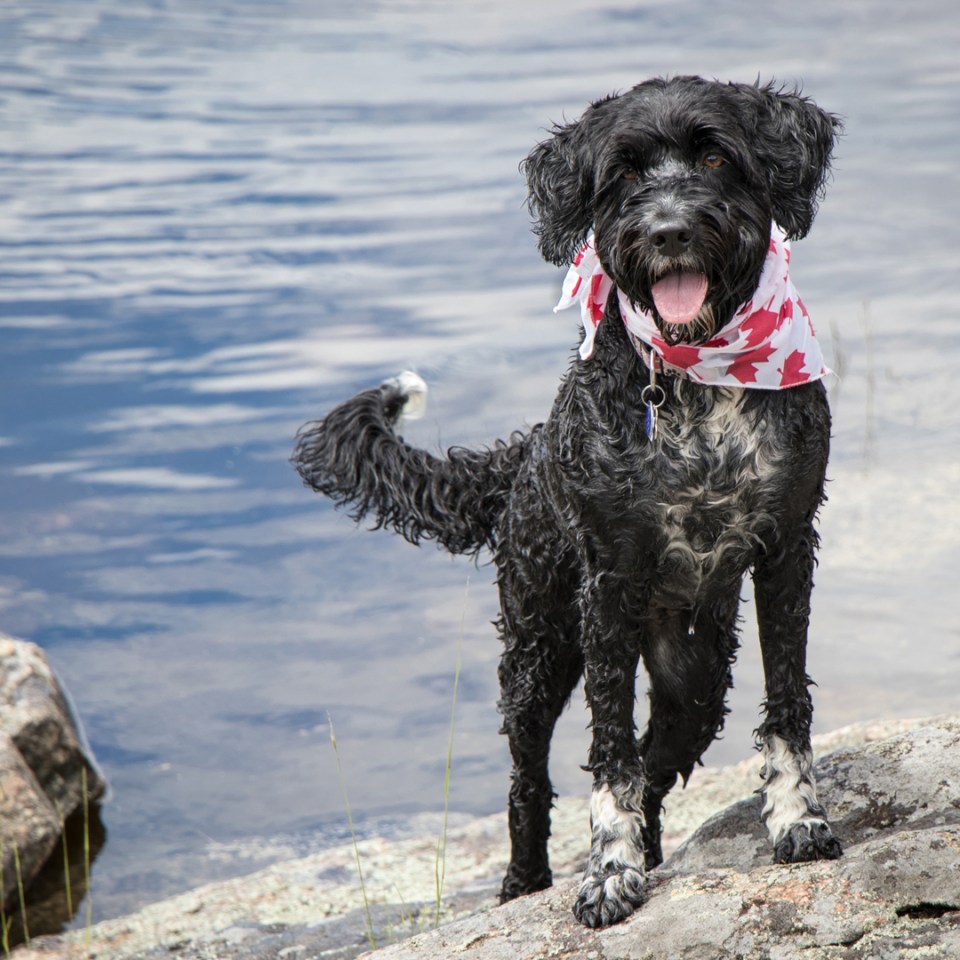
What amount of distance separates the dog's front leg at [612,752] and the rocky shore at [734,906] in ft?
0.42

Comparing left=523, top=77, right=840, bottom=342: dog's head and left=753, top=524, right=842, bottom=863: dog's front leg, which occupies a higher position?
left=523, top=77, right=840, bottom=342: dog's head

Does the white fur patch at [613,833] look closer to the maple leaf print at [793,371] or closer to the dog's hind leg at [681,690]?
the dog's hind leg at [681,690]

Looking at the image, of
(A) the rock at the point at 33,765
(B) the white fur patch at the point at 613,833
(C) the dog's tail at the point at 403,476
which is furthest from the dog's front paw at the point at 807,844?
(A) the rock at the point at 33,765

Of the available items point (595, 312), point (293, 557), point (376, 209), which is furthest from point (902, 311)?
point (595, 312)

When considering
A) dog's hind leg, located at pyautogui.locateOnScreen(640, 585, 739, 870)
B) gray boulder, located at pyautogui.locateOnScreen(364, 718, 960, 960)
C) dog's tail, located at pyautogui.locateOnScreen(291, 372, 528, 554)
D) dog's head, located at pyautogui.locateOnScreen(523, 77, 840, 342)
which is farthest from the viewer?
dog's tail, located at pyautogui.locateOnScreen(291, 372, 528, 554)

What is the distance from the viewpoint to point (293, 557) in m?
9.91

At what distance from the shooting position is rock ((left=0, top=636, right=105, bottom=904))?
6.29 m

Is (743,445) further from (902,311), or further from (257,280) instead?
(257,280)

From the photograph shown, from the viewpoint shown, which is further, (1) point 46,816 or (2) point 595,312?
(1) point 46,816

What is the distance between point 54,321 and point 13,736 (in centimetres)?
774

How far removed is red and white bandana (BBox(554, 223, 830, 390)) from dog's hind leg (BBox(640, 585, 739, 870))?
2.14 ft

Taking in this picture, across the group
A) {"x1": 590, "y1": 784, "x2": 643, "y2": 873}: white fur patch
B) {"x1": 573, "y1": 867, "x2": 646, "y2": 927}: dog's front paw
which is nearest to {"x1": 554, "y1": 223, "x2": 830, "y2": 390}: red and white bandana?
{"x1": 590, "y1": 784, "x2": 643, "y2": 873}: white fur patch

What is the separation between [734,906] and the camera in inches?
130

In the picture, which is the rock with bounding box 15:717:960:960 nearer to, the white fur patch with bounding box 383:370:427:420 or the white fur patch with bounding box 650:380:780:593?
the white fur patch with bounding box 650:380:780:593
